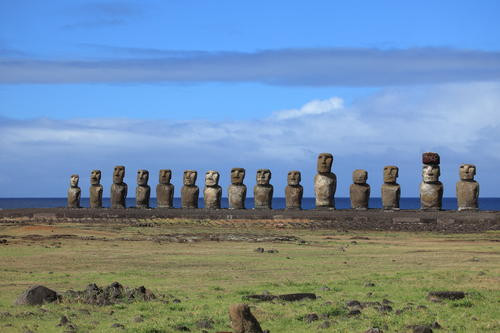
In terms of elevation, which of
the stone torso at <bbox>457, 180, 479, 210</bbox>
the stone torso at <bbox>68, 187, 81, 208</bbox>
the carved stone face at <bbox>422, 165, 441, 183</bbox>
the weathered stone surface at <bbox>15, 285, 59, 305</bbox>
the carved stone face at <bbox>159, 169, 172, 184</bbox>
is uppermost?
the carved stone face at <bbox>422, 165, 441, 183</bbox>

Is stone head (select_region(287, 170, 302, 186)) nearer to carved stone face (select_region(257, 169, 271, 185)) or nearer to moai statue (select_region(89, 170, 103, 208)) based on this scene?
carved stone face (select_region(257, 169, 271, 185))

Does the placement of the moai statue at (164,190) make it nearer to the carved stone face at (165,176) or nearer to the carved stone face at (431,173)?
the carved stone face at (165,176)

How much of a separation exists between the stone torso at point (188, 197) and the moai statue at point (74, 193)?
21.9 ft

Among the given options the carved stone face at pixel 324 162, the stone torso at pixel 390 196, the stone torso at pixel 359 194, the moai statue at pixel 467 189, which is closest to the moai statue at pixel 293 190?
the carved stone face at pixel 324 162

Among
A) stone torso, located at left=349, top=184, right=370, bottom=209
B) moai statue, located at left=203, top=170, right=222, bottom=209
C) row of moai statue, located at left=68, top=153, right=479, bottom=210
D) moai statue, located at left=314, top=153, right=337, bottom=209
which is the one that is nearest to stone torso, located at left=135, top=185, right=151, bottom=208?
row of moai statue, located at left=68, top=153, right=479, bottom=210

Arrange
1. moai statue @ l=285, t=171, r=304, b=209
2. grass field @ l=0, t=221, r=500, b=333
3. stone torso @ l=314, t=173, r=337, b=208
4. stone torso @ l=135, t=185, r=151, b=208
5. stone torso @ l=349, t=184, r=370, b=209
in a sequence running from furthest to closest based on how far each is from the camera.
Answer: stone torso @ l=135, t=185, r=151, b=208 < moai statue @ l=285, t=171, r=304, b=209 < stone torso @ l=314, t=173, r=337, b=208 < stone torso @ l=349, t=184, r=370, b=209 < grass field @ l=0, t=221, r=500, b=333

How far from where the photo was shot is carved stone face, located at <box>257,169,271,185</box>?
39444 mm

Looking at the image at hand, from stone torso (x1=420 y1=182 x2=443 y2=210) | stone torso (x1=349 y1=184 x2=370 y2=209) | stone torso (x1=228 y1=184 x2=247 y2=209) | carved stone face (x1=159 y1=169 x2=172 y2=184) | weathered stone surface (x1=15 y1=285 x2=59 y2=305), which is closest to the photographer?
weathered stone surface (x1=15 y1=285 x2=59 y2=305)

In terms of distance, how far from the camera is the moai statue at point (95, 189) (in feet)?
143

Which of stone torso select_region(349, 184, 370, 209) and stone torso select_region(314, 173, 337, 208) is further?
stone torso select_region(314, 173, 337, 208)

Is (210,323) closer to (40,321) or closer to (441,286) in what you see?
(40,321)

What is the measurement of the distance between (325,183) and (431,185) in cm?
457

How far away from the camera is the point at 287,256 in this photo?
22062mm

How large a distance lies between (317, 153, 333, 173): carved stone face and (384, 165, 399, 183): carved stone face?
2534mm
